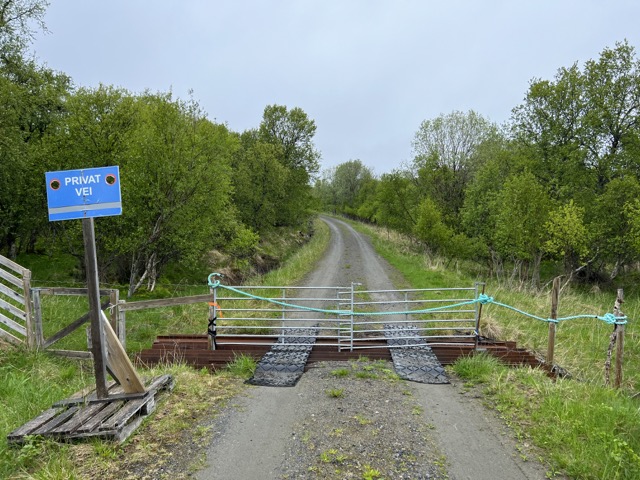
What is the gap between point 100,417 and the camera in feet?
14.5

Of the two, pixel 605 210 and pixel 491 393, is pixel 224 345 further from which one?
pixel 605 210

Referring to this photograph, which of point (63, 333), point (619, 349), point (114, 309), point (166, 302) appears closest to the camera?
point (619, 349)

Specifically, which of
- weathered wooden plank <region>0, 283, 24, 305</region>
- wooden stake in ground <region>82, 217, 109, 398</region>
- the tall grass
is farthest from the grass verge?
the tall grass

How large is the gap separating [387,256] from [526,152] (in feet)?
39.2

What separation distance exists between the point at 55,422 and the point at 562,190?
2654 centimetres

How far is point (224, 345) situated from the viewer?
25.9 ft

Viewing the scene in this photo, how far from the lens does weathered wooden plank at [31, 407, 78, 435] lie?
4.17 metres

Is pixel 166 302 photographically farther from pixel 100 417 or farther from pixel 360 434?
pixel 360 434

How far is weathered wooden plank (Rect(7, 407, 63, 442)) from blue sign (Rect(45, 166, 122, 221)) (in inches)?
92.3

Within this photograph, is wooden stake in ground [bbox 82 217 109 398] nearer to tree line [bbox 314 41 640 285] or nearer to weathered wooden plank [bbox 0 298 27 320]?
weathered wooden plank [bbox 0 298 27 320]

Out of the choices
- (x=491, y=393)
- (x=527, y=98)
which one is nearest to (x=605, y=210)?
(x=527, y=98)

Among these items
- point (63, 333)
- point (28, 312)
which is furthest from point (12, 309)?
point (63, 333)

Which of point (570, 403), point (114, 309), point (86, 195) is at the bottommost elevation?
point (570, 403)

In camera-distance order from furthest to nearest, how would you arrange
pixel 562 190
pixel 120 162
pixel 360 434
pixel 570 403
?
pixel 562 190 < pixel 120 162 < pixel 570 403 < pixel 360 434
